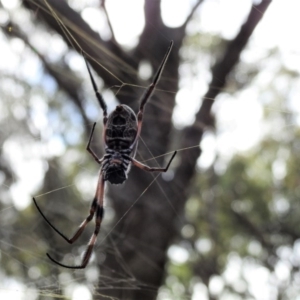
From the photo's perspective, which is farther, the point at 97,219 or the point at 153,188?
the point at 153,188

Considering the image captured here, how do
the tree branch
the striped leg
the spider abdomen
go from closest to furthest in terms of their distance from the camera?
the spider abdomen → the striped leg → the tree branch

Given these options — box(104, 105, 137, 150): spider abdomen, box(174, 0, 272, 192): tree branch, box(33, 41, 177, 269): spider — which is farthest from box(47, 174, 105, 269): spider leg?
box(174, 0, 272, 192): tree branch

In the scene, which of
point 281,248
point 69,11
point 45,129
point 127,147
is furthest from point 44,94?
point 281,248

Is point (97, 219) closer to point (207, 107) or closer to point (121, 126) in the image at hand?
point (121, 126)

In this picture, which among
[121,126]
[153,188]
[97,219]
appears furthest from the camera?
[153,188]

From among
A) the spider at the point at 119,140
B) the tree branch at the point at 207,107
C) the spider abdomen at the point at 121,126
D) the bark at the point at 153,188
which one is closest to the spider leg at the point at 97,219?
the spider at the point at 119,140

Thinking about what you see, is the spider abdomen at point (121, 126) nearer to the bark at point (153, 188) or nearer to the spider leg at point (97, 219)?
the spider leg at point (97, 219)

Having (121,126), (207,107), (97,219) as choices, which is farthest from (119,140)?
(207,107)

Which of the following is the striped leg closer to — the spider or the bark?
the spider
